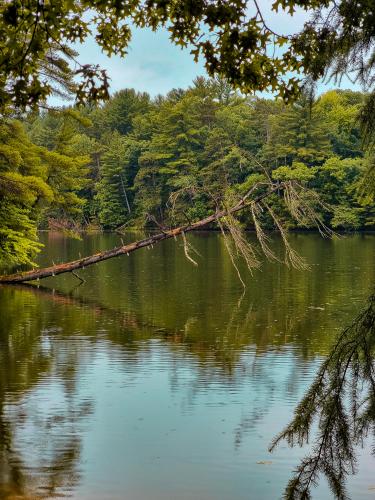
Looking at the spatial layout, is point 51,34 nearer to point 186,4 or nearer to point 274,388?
point 186,4

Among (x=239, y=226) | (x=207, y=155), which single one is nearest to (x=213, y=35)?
(x=239, y=226)

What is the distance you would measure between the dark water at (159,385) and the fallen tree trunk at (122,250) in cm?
83

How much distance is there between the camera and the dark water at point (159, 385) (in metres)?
7.57

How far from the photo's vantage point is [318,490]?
23.4 feet

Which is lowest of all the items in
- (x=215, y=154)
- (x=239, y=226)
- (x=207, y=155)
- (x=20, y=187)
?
(x=239, y=226)

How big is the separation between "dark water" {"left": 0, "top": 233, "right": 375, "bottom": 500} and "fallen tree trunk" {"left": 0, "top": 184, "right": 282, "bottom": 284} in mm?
827

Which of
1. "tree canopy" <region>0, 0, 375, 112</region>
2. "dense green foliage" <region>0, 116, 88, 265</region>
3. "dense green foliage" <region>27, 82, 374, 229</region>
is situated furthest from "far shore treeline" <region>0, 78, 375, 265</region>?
"tree canopy" <region>0, 0, 375, 112</region>

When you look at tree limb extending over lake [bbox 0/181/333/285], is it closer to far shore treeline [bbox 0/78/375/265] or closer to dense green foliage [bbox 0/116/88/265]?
dense green foliage [bbox 0/116/88/265]

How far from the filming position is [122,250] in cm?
2191

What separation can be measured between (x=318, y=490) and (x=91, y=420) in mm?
3254

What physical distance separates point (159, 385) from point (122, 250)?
11.1 metres

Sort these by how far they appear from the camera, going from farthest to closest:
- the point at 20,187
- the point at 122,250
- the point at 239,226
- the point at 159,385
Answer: the point at 20,187, the point at 122,250, the point at 239,226, the point at 159,385

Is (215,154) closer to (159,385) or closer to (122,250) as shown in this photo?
(122,250)

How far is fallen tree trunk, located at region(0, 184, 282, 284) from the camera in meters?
20.0
